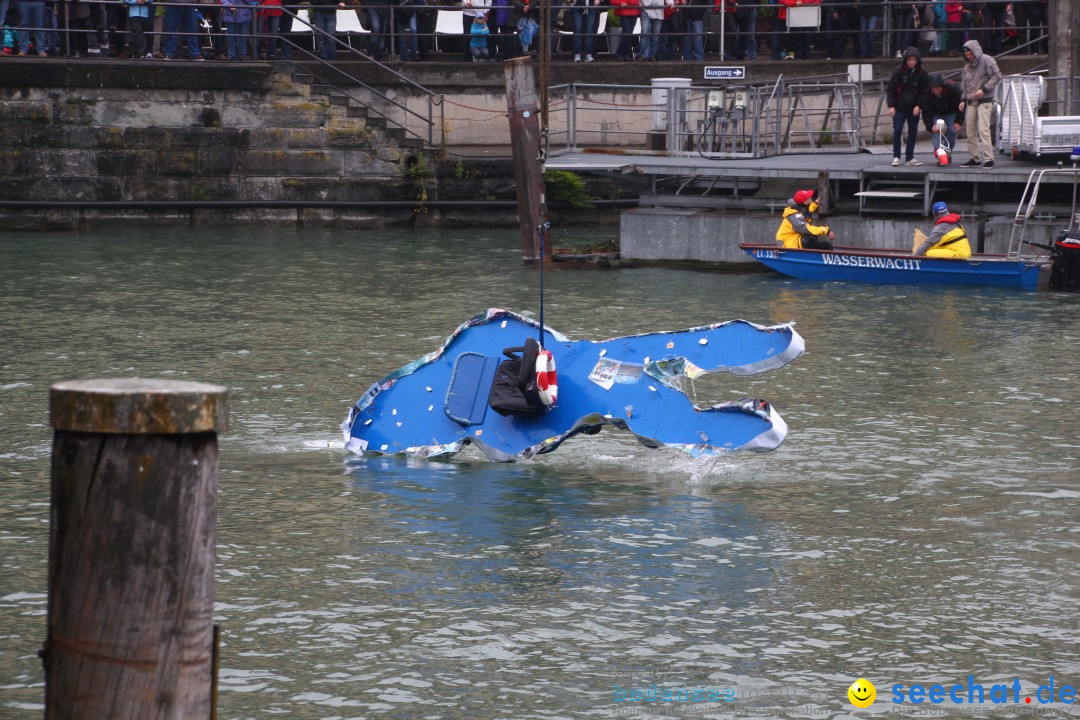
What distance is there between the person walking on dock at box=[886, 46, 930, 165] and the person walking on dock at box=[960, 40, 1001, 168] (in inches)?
24.3

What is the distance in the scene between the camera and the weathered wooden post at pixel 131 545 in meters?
3.61

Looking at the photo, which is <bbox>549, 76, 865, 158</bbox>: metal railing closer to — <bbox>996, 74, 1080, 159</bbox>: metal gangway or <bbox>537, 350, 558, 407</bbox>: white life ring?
<bbox>996, 74, 1080, 159</bbox>: metal gangway

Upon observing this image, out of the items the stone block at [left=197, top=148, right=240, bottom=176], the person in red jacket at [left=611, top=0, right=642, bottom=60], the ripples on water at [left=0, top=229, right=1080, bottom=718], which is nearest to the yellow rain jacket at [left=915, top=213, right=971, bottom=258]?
the ripples on water at [left=0, top=229, right=1080, bottom=718]

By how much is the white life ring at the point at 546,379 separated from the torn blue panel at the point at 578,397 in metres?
0.16

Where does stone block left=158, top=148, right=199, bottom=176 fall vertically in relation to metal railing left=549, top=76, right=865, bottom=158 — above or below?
below

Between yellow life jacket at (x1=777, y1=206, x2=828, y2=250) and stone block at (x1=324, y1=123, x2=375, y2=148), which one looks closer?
yellow life jacket at (x1=777, y1=206, x2=828, y2=250)

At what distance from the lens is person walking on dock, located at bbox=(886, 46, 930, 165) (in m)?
23.3

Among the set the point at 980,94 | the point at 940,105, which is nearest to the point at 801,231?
the point at 980,94

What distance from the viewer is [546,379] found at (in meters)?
10.8

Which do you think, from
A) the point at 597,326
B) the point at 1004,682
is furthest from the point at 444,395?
the point at 597,326

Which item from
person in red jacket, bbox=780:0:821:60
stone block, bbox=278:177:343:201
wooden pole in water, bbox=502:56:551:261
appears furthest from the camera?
person in red jacket, bbox=780:0:821:60

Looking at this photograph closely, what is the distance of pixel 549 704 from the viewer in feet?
23.6

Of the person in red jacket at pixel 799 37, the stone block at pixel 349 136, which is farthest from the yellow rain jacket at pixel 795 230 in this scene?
the stone block at pixel 349 136

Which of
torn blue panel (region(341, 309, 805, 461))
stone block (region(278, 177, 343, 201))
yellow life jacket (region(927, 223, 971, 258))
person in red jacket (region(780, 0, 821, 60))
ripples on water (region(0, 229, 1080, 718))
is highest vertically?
person in red jacket (region(780, 0, 821, 60))
